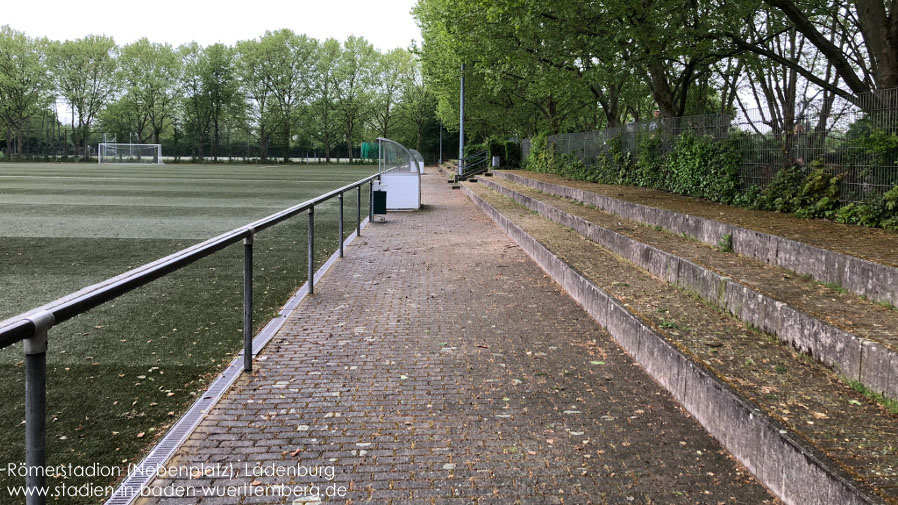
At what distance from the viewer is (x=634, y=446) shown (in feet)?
11.4

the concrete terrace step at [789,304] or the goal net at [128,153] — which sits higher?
the goal net at [128,153]

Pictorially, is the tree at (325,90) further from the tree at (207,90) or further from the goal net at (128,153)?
the goal net at (128,153)

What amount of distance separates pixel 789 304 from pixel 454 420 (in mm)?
2538

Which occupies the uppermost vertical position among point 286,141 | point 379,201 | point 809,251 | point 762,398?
point 286,141

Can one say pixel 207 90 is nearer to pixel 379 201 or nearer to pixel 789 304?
pixel 379 201

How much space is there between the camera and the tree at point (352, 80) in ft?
266

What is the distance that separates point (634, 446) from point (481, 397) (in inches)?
42.2

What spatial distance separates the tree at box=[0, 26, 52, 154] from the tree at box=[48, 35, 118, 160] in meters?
1.39

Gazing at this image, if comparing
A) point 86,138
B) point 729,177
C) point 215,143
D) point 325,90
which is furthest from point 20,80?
point 729,177

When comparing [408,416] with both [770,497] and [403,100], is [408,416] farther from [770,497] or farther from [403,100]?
[403,100]

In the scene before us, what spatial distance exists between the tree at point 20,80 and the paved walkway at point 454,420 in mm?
80664

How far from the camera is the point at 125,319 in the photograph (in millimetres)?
6156

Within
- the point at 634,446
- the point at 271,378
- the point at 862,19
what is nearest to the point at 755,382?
the point at 634,446

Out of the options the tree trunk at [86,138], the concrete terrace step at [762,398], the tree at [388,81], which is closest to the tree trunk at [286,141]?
the tree at [388,81]
